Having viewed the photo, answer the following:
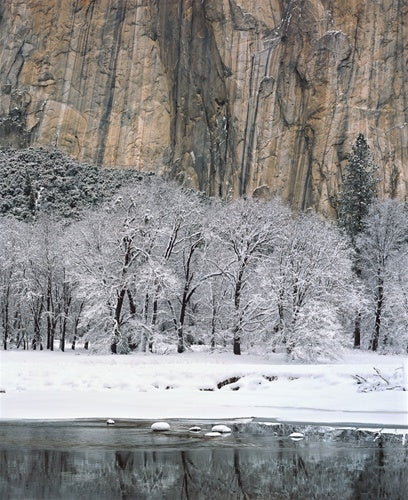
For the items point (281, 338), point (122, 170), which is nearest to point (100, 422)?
point (281, 338)

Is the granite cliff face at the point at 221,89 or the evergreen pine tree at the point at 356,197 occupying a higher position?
the granite cliff face at the point at 221,89

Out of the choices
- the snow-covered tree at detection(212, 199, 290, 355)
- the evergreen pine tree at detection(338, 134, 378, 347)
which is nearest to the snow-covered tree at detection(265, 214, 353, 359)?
the snow-covered tree at detection(212, 199, 290, 355)

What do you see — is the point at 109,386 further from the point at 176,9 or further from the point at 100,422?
the point at 176,9

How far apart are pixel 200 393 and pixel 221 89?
9125 centimetres

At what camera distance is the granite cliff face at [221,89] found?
106250 mm

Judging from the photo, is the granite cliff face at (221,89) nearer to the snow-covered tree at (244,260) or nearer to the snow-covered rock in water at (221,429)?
the snow-covered tree at (244,260)

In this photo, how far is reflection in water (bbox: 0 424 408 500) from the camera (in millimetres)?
11148

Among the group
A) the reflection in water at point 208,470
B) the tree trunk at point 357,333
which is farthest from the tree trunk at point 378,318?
the reflection in water at point 208,470

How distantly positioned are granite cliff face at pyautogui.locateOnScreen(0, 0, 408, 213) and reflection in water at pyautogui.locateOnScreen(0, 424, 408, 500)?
89.6 m

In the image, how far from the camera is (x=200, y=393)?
77.8 ft

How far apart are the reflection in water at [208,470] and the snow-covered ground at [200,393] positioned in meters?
3.72

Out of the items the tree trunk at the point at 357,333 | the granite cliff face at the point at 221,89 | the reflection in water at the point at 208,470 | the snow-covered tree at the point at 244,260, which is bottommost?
the reflection in water at the point at 208,470

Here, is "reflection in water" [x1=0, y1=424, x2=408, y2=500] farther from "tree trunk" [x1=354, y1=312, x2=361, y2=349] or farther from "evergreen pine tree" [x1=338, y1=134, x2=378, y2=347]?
"evergreen pine tree" [x1=338, y1=134, x2=378, y2=347]

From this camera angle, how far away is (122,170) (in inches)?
4141
